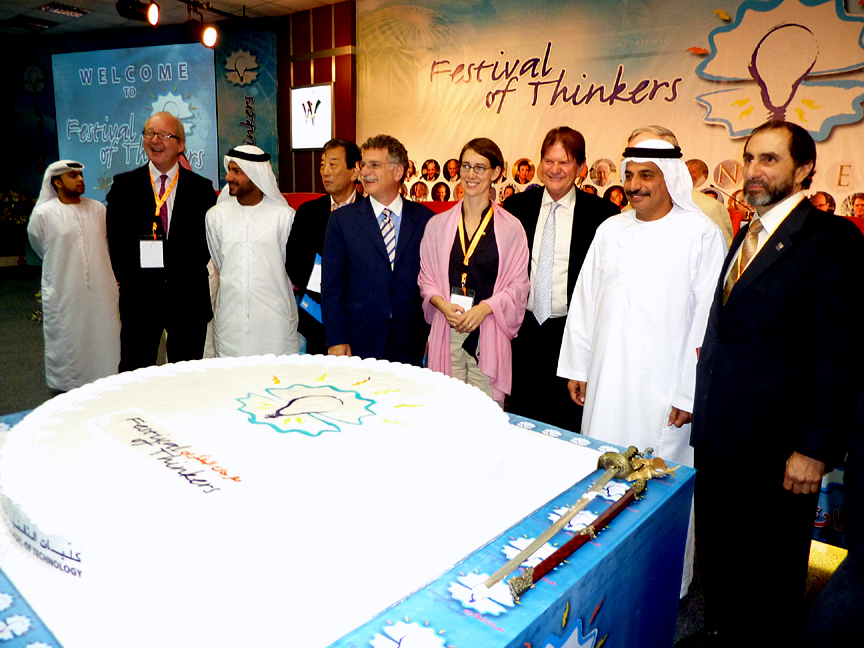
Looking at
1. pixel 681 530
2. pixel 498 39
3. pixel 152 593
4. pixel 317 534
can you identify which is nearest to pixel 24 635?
pixel 152 593

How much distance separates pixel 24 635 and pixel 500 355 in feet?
6.57

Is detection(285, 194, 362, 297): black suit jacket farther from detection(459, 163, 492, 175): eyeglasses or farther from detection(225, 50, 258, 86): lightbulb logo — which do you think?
detection(225, 50, 258, 86): lightbulb logo

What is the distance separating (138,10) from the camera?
6891 millimetres

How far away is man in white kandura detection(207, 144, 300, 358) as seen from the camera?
3148 mm

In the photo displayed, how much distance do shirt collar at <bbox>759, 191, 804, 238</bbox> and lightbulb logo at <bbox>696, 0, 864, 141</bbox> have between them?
3545 mm

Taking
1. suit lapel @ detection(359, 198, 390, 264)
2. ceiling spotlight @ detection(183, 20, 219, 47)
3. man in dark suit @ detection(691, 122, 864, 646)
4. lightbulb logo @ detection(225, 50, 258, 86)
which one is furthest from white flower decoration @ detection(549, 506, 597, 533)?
lightbulb logo @ detection(225, 50, 258, 86)

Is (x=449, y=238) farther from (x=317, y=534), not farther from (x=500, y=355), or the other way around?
(x=317, y=534)

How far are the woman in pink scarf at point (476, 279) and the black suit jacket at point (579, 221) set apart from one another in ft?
0.76

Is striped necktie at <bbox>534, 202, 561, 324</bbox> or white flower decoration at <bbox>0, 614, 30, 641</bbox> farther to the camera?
striped necktie at <bbox>534, 202, 561, 324</bbox>

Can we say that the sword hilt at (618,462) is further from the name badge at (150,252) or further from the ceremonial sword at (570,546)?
the name badge at (150,252)

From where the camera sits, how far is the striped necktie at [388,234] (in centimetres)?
280

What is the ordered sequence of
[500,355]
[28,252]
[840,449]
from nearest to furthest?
[840,449] < [500,355] < [28,252]

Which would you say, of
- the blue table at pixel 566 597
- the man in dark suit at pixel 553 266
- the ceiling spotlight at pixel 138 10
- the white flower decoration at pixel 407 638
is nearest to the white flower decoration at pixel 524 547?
the blue table at pixel 566 597

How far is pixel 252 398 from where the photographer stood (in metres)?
1.52
